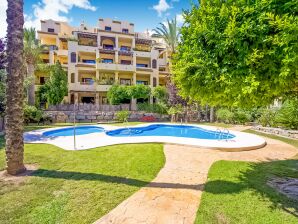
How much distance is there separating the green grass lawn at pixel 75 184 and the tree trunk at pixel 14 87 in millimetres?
1011

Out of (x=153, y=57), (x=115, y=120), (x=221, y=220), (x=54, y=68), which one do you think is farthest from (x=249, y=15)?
(x=153, y=57)

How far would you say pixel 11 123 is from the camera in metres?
7.16

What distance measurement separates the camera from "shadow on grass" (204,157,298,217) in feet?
18.3

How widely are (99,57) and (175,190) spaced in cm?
3516

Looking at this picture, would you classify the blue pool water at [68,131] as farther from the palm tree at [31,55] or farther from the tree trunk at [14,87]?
the palm tree at [31,55]

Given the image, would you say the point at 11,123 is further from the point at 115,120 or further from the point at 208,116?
the point at 208,116

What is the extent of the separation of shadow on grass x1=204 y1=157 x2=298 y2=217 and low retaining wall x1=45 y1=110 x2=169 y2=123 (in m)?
21.5

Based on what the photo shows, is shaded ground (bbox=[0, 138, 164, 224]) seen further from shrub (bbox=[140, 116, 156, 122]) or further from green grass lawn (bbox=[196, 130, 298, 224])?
shrub (bbox=[140, 116, 156, 122])

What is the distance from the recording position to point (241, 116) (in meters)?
24.2

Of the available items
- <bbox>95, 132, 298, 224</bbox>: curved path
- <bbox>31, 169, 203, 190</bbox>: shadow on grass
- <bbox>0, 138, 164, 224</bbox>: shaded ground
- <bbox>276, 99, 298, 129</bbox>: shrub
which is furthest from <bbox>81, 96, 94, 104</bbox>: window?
<bbox>31, 169, 203, 190</bbox>: shadow on grass

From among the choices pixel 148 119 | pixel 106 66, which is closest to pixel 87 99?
pixel 106 66

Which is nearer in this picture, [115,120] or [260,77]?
[260,77]

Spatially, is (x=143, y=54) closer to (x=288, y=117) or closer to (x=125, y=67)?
(x=125, y=67)

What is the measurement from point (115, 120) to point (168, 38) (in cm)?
1647
